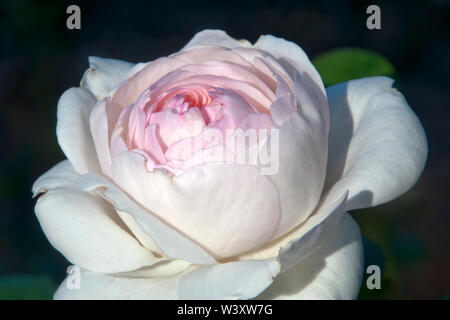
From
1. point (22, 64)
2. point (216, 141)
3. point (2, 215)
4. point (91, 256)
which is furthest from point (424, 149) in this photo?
point (22, 64)

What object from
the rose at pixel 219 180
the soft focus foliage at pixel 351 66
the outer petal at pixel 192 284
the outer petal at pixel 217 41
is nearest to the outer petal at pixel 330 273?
the rose at pixel 219 180

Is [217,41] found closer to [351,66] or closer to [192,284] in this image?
[192,284]

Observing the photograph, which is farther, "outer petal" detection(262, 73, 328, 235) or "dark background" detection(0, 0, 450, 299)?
"dark background" detection(0, 0, 450, 299)

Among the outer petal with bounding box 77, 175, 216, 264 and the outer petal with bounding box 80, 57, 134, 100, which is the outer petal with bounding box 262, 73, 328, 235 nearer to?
the outer petal with bounding box 77, 175, 216, 264

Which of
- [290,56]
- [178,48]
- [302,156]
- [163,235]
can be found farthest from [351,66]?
[178,48]

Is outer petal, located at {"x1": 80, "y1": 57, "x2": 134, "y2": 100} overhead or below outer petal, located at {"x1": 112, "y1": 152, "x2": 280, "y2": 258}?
overhead

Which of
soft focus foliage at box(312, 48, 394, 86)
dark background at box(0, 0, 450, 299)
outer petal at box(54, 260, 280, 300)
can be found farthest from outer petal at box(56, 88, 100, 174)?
dark background at box(0, 0, 450, 299)

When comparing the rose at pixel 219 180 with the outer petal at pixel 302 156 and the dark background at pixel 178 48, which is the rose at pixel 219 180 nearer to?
the outer petal at pixel 302 156
